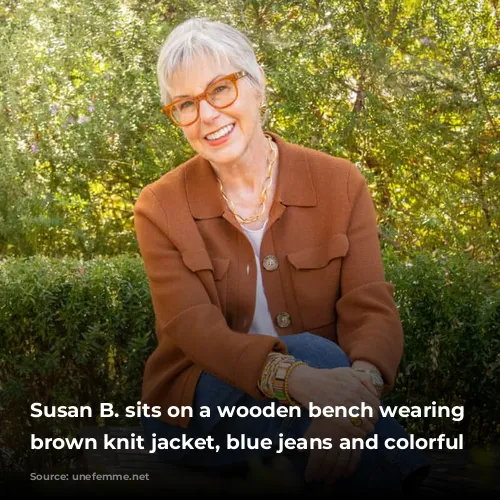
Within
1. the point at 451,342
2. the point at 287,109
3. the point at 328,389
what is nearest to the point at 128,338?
the point at 451,342

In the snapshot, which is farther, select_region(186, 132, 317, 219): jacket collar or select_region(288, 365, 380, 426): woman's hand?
select_region(186, 132, 317, 219): jacket collar

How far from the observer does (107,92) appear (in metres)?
5.77

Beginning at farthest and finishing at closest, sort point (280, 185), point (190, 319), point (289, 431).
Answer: point (280, 185), point (190, 319), point (289, 431)

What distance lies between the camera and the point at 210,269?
9.75ft

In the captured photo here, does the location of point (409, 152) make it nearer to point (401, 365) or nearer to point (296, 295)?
point (401, 365)

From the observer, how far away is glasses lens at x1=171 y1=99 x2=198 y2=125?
2.99 meters

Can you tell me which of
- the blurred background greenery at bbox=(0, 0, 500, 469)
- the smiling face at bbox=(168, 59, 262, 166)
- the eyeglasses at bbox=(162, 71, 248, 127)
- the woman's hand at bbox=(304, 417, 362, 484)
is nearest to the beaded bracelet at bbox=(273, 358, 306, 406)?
the woman's hand at bbox=(304, 417, 362, 484)

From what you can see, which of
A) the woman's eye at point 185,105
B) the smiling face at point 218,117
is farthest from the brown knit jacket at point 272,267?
the woman's eye at point 185,105

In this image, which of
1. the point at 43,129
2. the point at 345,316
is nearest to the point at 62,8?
the point at 43,129

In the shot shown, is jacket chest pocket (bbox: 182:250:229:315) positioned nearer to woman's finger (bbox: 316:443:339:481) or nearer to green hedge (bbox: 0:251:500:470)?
woman's finger (bbox: 316:443:339:481)

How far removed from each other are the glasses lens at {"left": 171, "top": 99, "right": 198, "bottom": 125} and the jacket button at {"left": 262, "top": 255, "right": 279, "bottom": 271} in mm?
508

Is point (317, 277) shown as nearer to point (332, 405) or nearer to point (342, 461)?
point (332, 405)

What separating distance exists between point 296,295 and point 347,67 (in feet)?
9.65

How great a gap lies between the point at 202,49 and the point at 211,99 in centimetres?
16
